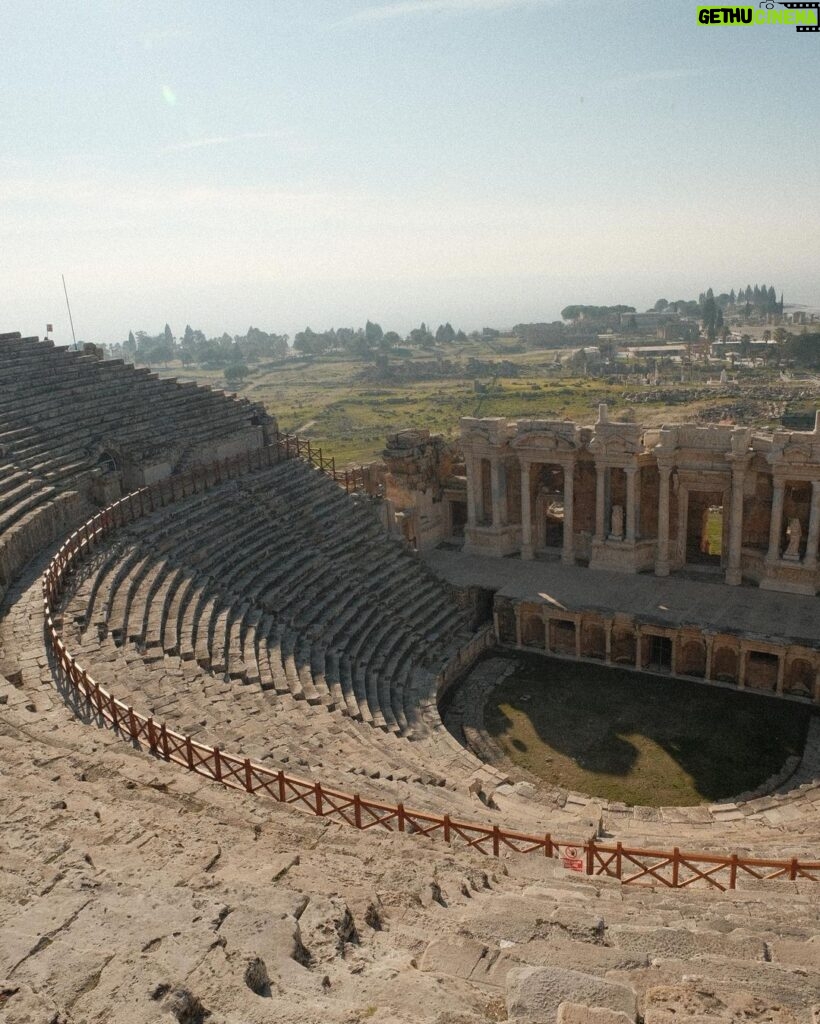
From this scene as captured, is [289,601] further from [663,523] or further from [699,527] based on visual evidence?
[699,527]

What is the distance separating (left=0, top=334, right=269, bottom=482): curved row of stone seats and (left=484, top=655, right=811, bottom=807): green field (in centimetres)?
1417

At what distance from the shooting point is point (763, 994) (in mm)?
7281

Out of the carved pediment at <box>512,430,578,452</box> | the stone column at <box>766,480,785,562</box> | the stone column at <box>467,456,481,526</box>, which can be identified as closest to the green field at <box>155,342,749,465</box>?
the stone column at <box>467,456,481,526</box>

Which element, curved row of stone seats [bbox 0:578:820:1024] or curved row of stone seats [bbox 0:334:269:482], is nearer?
curved row of stone seats [bbox 0:578:820:1024]

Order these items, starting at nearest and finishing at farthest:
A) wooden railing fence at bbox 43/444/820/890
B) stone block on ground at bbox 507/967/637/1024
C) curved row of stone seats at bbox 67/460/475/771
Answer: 1. stone block on ground at bbox 507/967/637/1024
2. wooden railing fence at bbox 43/444/820/890
3. curved row of stone seats at bbox 67/460/475/771

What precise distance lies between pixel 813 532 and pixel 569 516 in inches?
333

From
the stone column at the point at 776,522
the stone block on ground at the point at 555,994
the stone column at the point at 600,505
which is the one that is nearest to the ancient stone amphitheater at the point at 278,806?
the stone block on ground at the point at 555,994

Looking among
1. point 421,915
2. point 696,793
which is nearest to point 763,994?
point 421,915

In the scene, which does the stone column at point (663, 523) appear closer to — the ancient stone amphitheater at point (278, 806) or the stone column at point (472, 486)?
the ancient stone amphitheater at point (278, 806)

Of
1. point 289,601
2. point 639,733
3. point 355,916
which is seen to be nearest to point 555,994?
point 355,916

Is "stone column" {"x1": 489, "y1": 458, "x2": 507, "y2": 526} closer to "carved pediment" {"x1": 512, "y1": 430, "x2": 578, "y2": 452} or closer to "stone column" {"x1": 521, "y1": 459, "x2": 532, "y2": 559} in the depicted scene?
Answer: "stone column" {"x1": 521, "y1": 459, "x2": 532, "y2": 559}

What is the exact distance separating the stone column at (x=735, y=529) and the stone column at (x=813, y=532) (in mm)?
2178

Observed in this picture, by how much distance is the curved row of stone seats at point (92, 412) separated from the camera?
26.3 metres

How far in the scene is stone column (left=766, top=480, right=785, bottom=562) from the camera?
94.0 ft
